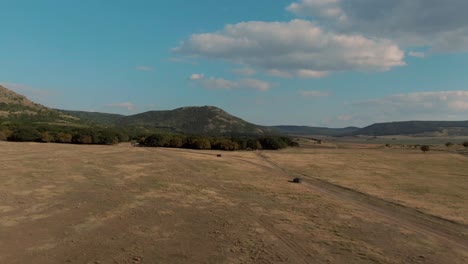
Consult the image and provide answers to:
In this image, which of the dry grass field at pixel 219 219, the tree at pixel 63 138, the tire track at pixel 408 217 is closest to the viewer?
the dry grass field at pixel 219 219

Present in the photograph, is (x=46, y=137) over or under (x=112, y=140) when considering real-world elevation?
over

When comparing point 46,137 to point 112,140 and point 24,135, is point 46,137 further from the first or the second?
point 112,140

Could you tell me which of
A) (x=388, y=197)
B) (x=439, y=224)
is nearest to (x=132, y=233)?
(x=439, y=224)

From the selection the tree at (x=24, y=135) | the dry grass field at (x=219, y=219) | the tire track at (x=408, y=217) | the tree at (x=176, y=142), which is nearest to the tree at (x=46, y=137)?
the tree at (x=24, y=135)

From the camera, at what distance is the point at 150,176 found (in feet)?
156

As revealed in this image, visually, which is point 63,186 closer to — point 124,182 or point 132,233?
point 124,182

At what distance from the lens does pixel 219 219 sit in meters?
27.2

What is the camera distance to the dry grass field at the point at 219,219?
2005 cm

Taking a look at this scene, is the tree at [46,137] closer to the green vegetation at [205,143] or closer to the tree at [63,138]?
the tree at [63,138]

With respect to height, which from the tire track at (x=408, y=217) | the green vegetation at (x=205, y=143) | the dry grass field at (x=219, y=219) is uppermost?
the green vegetation at (x=205, y=143)

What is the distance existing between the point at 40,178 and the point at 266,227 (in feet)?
94.8

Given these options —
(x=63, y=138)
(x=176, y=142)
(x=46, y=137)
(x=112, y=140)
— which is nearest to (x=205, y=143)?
(x=176, y=142)

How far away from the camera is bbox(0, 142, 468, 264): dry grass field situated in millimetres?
20047

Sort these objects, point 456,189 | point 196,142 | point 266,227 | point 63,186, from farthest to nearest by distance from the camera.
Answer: point 196,142
point 456,189
point 63,186
point 266,227
